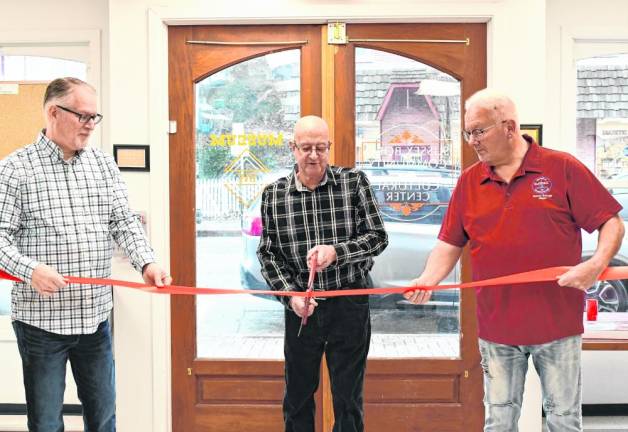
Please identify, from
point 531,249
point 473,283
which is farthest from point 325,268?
point 531,249

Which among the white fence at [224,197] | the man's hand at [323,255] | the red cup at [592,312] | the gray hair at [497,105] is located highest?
the gray hair at [497,105]

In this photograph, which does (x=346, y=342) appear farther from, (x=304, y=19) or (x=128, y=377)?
(x=304, y=19)

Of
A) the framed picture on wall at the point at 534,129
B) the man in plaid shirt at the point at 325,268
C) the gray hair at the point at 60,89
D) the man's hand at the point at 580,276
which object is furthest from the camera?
the framed picture on wall at the point at 534,129

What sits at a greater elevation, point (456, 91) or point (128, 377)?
point (456, 91)

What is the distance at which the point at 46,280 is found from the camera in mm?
2416

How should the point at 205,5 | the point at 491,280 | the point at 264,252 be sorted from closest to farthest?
the point at 491,280, the point at 264,252, the point at 205,5

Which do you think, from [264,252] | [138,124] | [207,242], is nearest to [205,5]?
[138,124]

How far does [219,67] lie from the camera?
3807mm

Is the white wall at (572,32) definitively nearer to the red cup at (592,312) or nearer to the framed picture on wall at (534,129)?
the framed picture on wall at (534,129)

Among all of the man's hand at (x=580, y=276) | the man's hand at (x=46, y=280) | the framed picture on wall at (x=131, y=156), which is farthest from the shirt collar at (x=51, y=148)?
the man's hand at (x=580, y=276)

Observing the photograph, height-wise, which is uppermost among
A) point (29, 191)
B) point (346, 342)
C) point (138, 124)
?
point (138, 124)

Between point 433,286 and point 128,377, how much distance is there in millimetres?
1946

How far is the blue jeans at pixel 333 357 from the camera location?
2.82 m

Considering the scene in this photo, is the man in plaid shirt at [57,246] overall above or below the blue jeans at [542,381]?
above
